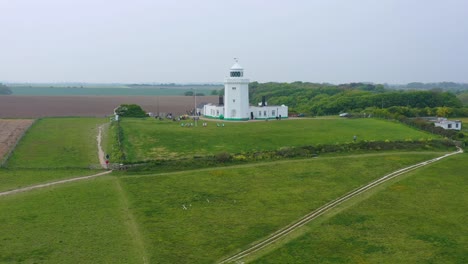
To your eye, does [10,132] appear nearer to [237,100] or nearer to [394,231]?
[237,100]

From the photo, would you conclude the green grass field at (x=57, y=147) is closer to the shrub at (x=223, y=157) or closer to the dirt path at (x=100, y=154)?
the dirt path at (x=100, y=154)

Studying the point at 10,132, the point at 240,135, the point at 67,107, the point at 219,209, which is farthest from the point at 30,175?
the point at 67,107

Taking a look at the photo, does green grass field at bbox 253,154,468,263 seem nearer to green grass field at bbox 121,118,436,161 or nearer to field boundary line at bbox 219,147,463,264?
field boundary line at bbox 219,147,463,264

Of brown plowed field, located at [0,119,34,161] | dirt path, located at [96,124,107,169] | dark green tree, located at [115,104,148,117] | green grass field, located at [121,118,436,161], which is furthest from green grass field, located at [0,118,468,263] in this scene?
dark green tree, located at [115,104,148,117]

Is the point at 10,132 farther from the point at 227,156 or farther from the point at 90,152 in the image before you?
the point at 227,156

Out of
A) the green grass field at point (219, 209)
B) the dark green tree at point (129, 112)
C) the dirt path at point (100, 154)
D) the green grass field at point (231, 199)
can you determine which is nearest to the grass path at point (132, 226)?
the green grass field at point (219, 209)
